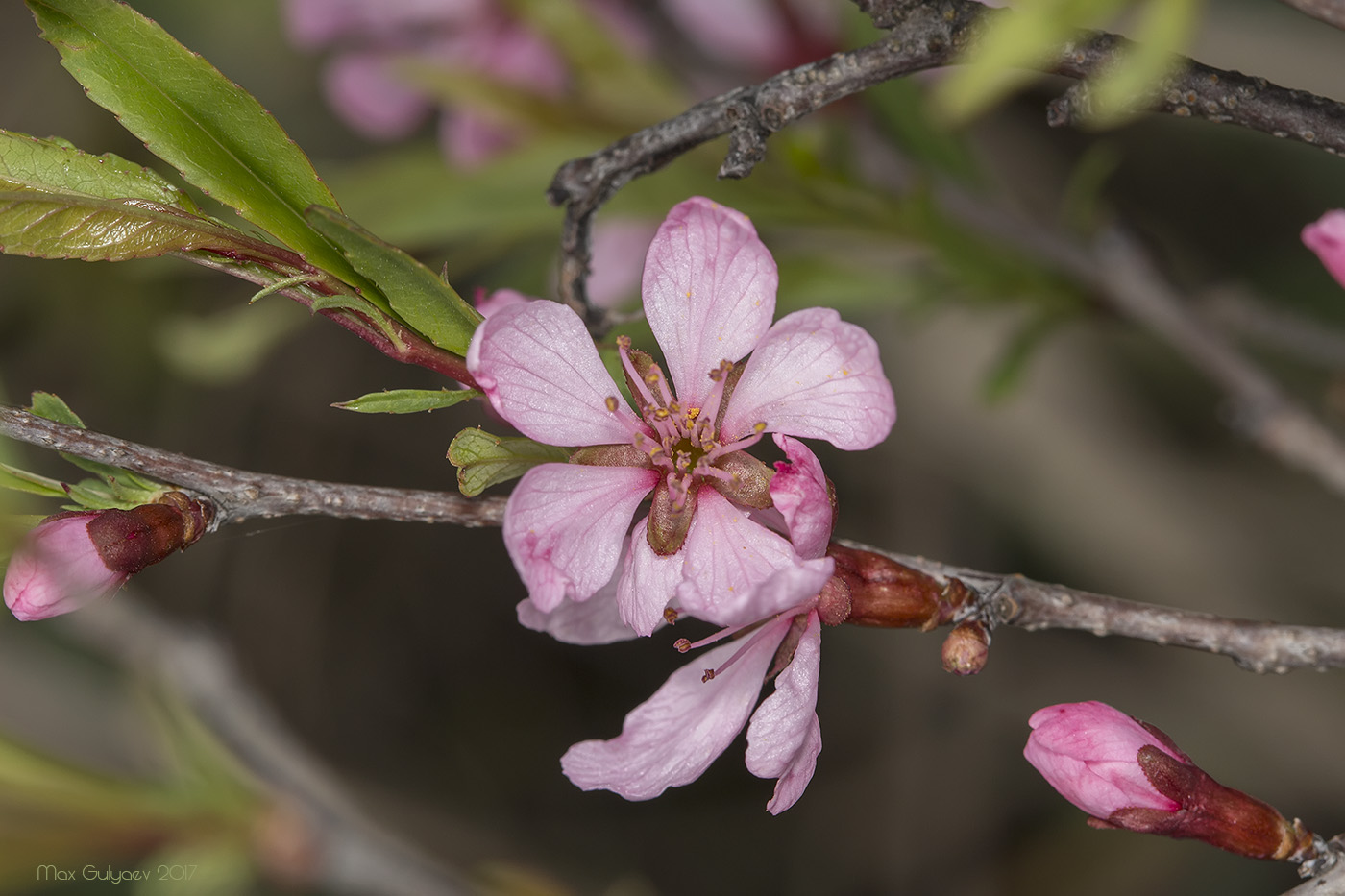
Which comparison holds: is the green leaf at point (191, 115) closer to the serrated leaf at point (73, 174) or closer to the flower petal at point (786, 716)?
Result: the serrated leaf at point (73, 174)

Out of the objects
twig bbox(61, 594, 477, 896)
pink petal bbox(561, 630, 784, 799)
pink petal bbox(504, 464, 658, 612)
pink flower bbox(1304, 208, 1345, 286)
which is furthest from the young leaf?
twig bbox(61, 594, 477, 896)

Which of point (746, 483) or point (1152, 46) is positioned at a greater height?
point (1152, 46)

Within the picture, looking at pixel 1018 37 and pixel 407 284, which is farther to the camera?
pixel 407 284

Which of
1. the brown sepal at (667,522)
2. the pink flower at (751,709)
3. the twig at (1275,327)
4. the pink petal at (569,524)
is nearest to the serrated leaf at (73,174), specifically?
the pink petal at (569,524)

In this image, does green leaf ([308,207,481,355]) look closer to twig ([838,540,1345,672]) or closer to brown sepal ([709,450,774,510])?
brown sepal ([709,450,774,510])

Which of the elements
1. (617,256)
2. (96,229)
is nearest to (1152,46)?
(96,229)

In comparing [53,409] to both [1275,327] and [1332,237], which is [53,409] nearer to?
[1332,237]
